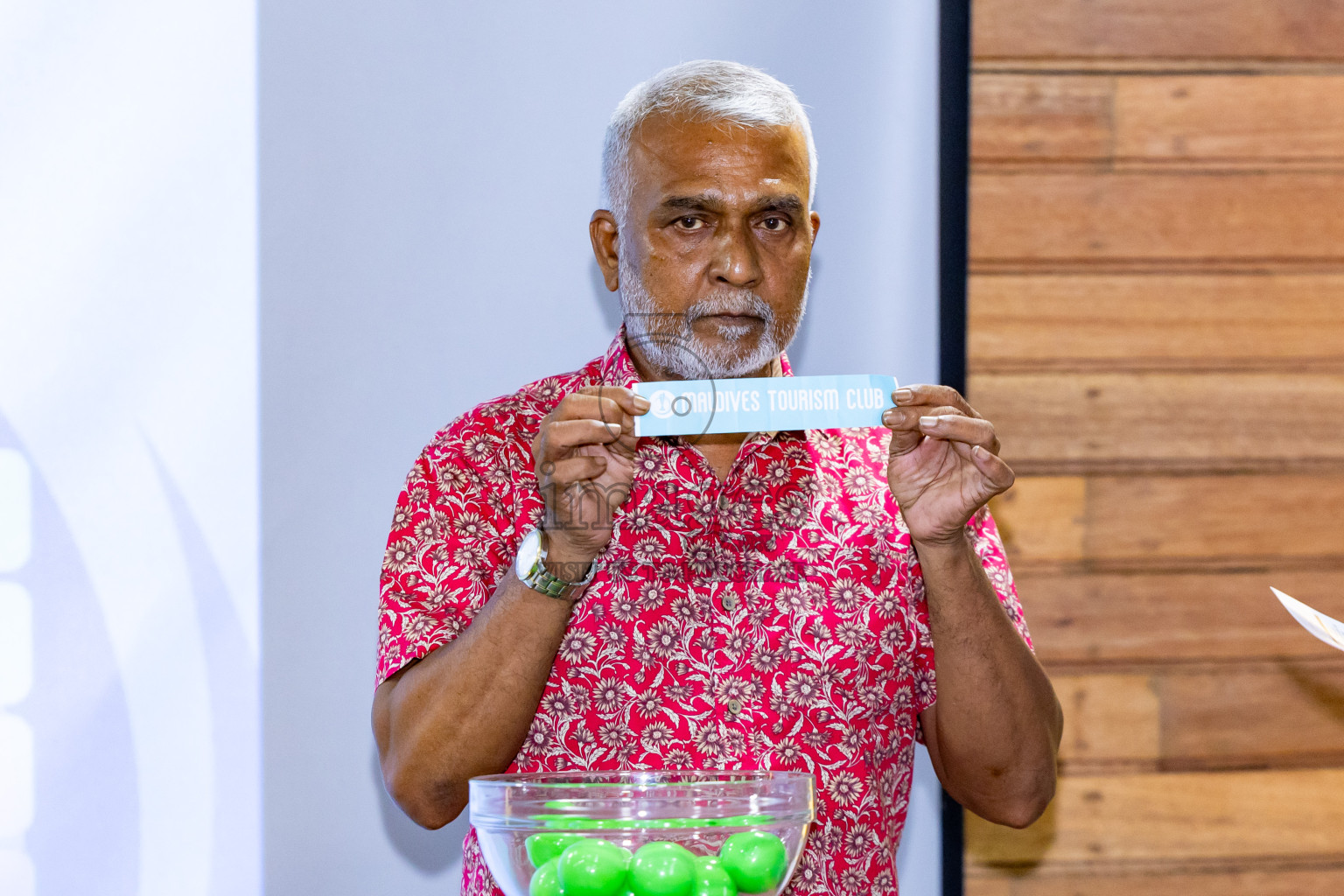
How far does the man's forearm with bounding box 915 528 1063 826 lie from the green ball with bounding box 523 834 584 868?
704 millimetres

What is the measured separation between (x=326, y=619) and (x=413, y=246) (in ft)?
2.14

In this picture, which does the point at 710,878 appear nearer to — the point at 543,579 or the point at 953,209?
the point at 543,579

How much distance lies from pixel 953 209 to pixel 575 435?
1.11m

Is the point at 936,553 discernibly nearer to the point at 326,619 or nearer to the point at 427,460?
the point at 427,460

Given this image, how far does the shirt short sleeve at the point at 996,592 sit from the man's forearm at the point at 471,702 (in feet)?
1.64

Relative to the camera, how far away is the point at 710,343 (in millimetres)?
1388

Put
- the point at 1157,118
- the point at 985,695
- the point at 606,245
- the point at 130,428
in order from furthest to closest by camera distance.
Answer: the point at 1157,118 < the point at 130,428 < the point at 606,245 < the point at 985,695

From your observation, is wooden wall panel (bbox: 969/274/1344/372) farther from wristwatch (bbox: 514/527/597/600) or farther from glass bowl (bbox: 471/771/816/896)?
glass bowl (bbox: 471/771/816/896)

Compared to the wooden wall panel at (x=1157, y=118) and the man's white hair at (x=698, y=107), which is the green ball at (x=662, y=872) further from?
the wooden wall panel at (x=1157, y=118)

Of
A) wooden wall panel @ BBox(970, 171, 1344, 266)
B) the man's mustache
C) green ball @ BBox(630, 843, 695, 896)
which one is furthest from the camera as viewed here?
wooden wall panel @ BBox(970, 171, 1344, 266)

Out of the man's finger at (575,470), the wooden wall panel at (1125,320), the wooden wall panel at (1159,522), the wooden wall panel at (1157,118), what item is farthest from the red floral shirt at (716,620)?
the wooden wall panel at (1157,118)

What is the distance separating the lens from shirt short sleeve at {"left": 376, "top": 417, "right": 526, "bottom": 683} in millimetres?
1291

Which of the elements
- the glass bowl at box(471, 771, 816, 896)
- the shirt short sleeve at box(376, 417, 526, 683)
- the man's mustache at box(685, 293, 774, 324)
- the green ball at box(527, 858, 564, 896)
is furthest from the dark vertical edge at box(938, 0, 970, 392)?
the green ball at box(527, 858, 564, 896)

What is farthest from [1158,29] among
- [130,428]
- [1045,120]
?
[130,428]
